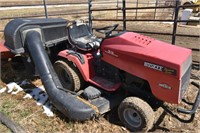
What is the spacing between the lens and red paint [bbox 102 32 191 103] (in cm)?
296

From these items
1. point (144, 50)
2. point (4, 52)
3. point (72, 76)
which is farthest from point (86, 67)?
point (4, 52)

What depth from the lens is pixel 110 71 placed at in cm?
383

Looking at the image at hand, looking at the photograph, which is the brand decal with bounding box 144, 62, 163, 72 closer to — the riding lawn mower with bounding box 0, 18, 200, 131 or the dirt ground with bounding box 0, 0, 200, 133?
the riding lawn mower with bounding box 0, 18, 200, 131

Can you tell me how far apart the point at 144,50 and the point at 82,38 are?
5.04ft

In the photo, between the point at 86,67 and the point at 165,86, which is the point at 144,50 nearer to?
the point at 165,86

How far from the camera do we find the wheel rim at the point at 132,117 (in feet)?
10.8

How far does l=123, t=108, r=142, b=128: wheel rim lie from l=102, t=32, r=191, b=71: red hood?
2.52ft

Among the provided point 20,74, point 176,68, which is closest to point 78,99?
point 176,68

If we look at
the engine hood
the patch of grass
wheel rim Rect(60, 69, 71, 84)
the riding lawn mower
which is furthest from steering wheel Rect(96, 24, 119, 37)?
the patch of grass

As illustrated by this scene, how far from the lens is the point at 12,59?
5.51 m

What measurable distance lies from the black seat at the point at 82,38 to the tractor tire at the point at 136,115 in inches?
50.2

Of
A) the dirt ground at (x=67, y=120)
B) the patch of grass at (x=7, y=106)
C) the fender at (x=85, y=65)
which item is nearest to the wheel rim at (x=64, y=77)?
the fender at (x=85, y=65)

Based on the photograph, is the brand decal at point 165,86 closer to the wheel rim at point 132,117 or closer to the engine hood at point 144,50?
the engine hood at point 144,50

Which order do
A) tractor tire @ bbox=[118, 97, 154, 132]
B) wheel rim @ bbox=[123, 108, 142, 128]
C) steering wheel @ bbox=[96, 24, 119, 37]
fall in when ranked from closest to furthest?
1. tractor tire @ bbox=[118, 97, 154, 132]
2. wheel rim @ bbox=[123, 108, 142, 128]
3. steering wheel @ bbox=[96, 24, 119, 37]
